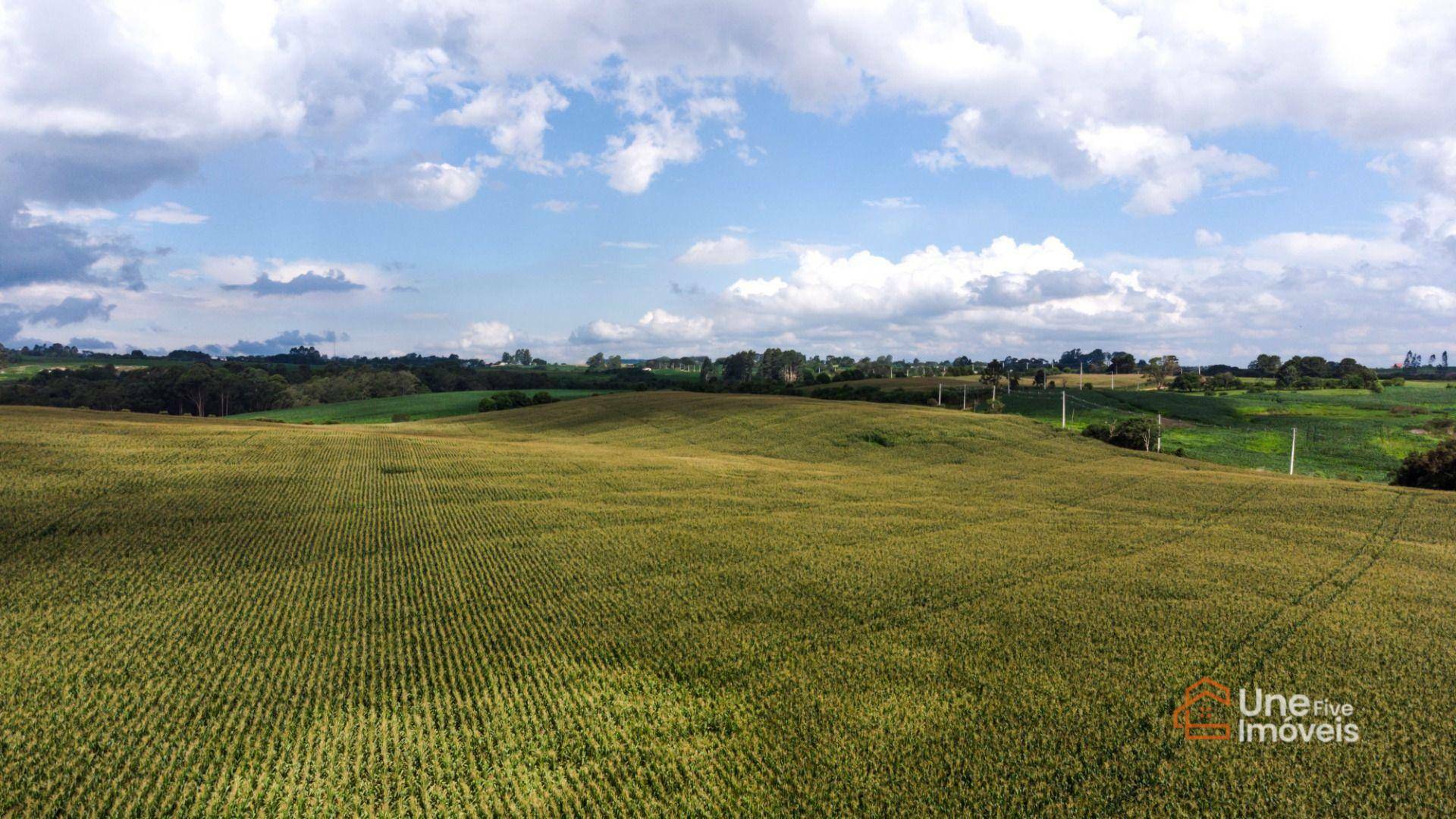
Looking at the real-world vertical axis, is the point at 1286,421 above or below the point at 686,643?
above

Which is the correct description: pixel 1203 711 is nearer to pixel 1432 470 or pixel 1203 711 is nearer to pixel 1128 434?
pixel 1432 470

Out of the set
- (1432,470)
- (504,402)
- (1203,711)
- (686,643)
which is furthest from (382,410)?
(1432,470)

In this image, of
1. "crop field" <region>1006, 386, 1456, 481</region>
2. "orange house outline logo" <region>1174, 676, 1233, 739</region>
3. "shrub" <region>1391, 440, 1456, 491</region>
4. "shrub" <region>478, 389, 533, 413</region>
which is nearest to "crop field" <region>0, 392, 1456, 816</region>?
"orange house outline logo" <region>1174, 676, 1233, 739</region>

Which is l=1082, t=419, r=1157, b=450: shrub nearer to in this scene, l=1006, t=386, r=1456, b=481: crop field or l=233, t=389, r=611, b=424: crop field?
l=1006, t=386, r=1456, b=481: crop field

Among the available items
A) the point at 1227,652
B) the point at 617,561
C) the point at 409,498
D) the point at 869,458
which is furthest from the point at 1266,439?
the point at 409,498

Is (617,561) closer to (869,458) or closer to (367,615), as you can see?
(367,615)

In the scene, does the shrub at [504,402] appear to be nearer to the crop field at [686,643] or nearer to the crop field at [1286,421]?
the crop field at [686,643]

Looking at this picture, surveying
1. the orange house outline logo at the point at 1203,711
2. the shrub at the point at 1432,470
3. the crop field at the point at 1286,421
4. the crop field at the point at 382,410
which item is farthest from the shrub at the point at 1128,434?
the crop field at the point at 382,410
